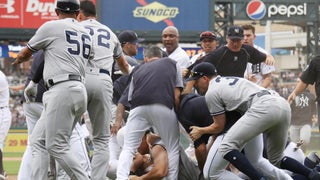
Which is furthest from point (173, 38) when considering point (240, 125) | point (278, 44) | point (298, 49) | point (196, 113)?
point (278, 44)

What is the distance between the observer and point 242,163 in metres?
7.89

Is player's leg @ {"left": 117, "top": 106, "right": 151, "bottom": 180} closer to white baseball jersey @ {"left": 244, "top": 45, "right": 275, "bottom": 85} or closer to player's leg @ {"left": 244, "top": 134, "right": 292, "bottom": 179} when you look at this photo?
player's leg @ {"left": 244, "top": 134, "right": 292, "bottom": 179}

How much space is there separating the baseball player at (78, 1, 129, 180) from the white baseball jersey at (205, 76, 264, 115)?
1108 mm

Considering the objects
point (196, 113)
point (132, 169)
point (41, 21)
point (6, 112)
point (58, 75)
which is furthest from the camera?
point (41, 21)

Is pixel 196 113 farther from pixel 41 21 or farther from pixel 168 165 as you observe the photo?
pixel 41 21

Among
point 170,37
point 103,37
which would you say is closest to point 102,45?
point 103,37

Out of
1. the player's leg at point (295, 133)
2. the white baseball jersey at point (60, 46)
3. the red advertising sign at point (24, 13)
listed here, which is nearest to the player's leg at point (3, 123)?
the white baseball jersey at point (60, 46)

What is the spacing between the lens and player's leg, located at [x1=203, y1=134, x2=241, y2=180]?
26.4 ft

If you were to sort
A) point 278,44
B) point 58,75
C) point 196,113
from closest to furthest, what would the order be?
point 58,75 < point 196,113 < point 278,44

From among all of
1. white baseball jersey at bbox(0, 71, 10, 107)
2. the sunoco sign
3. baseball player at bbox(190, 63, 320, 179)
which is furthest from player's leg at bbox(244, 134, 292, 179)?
the sunoco sign

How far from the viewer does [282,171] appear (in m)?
8.23

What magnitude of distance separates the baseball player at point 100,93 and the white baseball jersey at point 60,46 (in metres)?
0.50

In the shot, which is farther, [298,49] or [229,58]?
[298,49]

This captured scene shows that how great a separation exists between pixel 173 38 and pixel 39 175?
3224 mm
